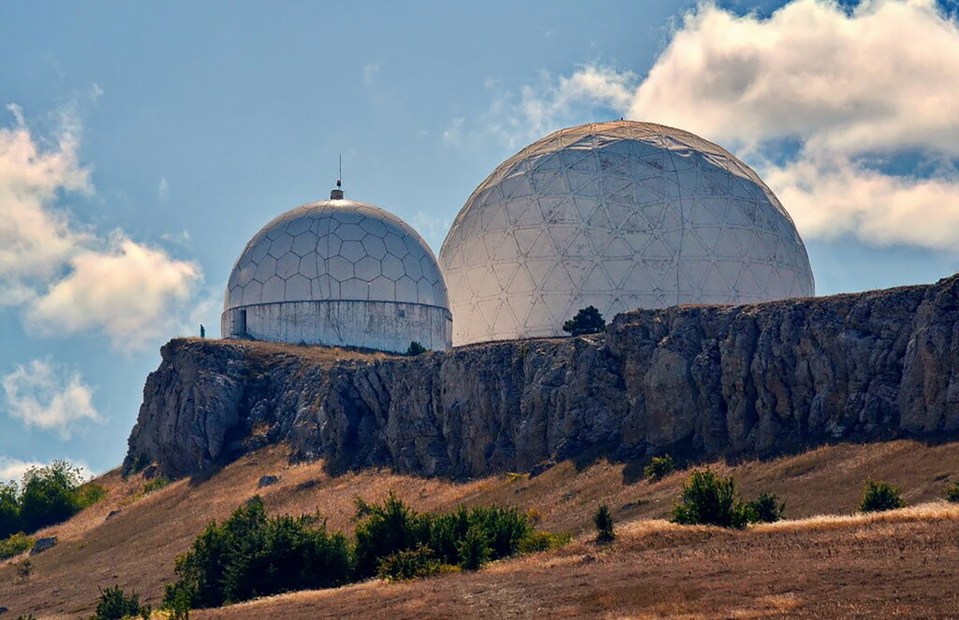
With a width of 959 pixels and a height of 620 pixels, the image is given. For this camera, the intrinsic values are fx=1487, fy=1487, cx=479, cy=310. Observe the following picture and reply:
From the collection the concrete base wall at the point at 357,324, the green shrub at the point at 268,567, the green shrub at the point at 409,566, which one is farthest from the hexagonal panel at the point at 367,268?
the green shrub at the point at 409,566

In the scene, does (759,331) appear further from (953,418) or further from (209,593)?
(209,593)

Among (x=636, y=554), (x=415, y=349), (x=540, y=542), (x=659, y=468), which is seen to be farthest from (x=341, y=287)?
(x=636, y=554)

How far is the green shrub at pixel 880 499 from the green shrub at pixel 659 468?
12.6 m

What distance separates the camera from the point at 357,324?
286 ft

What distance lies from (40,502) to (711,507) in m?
48.1

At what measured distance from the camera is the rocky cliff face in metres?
54.6

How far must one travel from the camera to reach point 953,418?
51.4 metres

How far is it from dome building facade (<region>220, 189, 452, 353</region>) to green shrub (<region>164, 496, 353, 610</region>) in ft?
125

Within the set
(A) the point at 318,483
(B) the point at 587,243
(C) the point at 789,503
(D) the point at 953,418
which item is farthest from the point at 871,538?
(B) the point at 587,243

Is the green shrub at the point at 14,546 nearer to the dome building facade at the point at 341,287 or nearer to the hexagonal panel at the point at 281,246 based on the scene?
the dome building facade at the point at 341,287

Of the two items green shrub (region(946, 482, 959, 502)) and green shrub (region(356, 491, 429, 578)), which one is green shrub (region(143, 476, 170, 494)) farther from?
green shrub (region(946, 482, 959, 502))

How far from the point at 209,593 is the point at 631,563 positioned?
1564cm

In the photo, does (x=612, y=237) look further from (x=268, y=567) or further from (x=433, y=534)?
(x=268, y=567)

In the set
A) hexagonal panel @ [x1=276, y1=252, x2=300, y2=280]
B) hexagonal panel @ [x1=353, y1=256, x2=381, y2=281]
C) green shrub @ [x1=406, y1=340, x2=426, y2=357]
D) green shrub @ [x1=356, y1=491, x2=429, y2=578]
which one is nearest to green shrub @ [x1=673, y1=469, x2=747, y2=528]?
green shrub @ [x1=356, y1=491, x2=429, y2=578]
